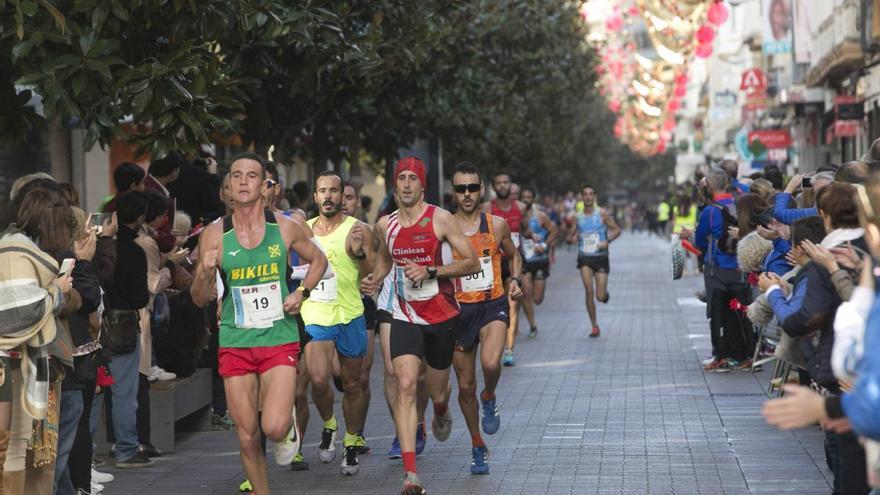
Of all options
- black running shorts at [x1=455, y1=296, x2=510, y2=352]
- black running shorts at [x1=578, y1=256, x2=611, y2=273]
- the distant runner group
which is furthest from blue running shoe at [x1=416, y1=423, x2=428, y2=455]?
black running shorts at [x1=578, y1=256, x2=611, y2=273]

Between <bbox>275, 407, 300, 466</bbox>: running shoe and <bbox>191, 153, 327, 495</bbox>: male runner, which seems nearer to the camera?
<bbox>191, 153, 327, 495</bbox>: male runner

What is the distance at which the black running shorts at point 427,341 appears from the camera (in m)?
9.73

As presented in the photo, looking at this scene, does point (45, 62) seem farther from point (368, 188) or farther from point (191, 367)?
point (368, 188)

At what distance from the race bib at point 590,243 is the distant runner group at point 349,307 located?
8400mm

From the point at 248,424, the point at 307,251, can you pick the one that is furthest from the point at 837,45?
the point at 248,424

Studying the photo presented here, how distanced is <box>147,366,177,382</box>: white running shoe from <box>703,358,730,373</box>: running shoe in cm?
622

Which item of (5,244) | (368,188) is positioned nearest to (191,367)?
(5,244)

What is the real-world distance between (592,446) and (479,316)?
4.02ft

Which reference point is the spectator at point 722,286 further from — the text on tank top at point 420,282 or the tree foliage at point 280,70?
the text on tank top at point 420,282

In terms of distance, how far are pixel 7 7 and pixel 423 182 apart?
277cm

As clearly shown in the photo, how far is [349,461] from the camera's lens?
34.3 feet

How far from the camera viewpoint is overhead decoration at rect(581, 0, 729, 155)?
33.2 metres

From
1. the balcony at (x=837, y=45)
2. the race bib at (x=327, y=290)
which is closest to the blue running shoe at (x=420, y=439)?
the race bib at (x=327, y=290)

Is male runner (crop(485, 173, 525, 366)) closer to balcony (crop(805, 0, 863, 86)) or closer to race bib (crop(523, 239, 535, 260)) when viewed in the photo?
race bib (crop(523, 239, 535, 260))
